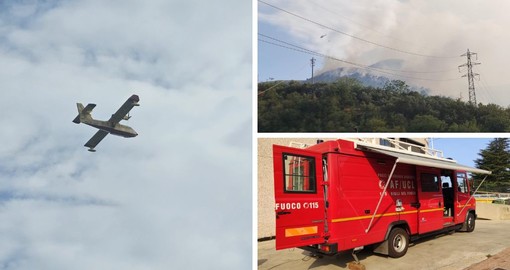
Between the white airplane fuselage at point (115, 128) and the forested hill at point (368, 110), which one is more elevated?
the white airplane fuselage at point (115, 128)

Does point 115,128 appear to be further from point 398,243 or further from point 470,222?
point 398,243

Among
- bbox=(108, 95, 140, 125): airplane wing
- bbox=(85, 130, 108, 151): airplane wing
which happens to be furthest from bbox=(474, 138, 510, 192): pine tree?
bbox=(85, 130, 108, 151): airplane wing

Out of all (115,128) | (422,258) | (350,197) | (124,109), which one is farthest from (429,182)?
(115,128)

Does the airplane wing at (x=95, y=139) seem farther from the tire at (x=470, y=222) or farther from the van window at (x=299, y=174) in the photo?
the van window at (x=299, y=174)

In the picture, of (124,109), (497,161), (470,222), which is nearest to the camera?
(497,161)

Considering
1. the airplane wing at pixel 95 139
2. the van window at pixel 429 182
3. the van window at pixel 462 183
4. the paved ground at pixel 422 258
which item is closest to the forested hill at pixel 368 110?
the van window at pixel 462 183

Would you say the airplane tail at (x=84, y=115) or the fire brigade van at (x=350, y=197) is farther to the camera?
the airplane tail at (x=84, y=115)

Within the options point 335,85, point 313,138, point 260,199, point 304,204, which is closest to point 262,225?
point 260,199
